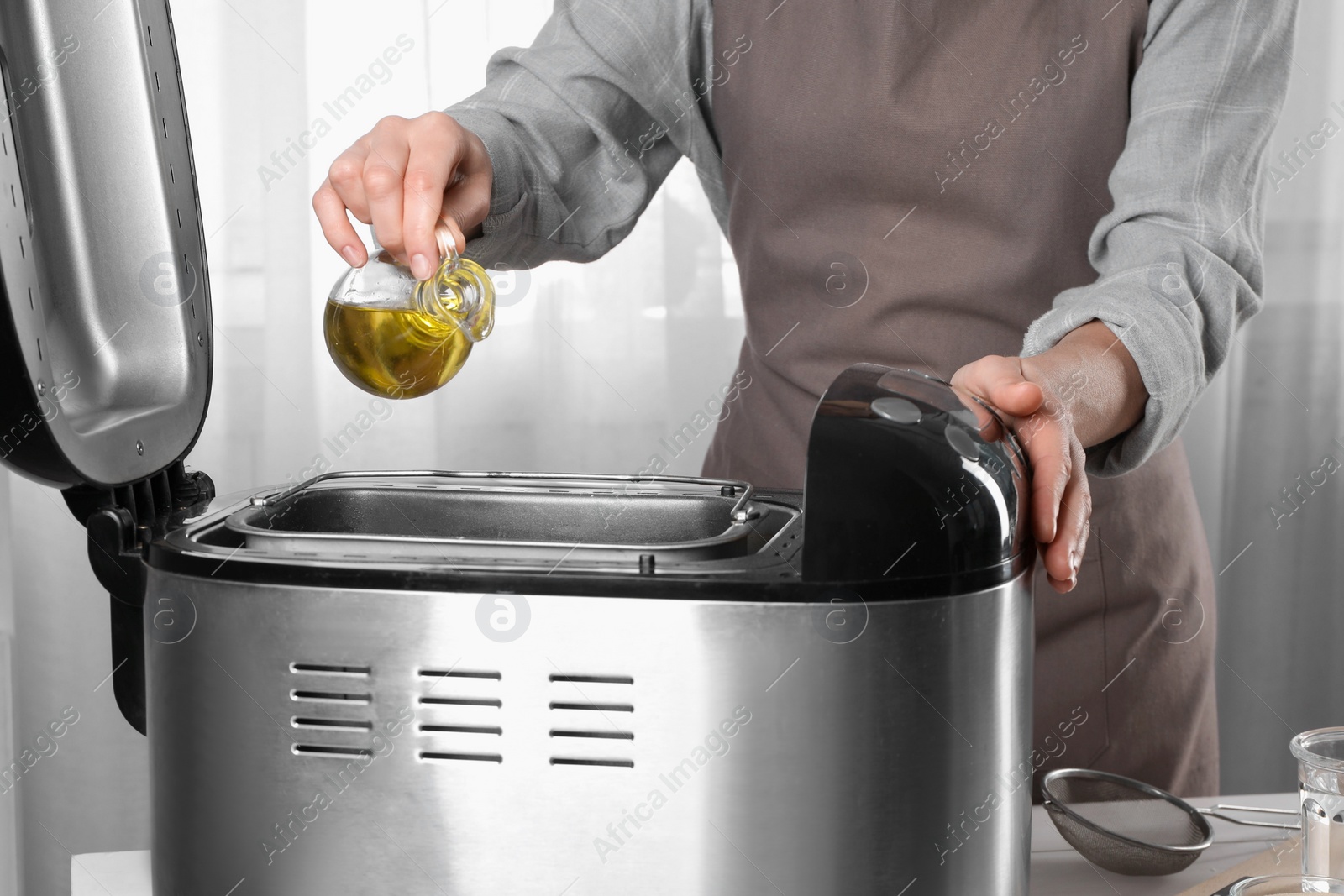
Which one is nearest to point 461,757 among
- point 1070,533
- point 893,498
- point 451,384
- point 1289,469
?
point 893,498

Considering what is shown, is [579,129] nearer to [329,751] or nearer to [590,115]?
[590,115]

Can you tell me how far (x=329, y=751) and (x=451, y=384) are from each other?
1.34m

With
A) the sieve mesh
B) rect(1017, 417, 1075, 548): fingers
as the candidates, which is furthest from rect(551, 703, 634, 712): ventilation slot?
the sieve mesh

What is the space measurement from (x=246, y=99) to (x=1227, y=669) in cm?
190

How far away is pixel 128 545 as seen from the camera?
609 millimetres

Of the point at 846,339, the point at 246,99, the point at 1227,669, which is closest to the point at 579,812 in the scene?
the point at 846,339

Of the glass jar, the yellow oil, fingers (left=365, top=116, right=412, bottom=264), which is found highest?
fingers (left=365, top=116, right=412, bottom=264)

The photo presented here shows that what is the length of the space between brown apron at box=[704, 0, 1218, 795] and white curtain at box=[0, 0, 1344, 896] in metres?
0.79

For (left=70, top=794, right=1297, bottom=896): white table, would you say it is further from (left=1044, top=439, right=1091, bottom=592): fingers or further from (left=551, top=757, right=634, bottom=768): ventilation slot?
(left=551, top=757, right=634, bottom=768): ventilation slot

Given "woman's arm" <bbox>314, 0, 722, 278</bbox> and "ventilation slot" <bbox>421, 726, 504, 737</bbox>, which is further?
"woman's arm" <bbox>314, 0, 722, 278</bbox>

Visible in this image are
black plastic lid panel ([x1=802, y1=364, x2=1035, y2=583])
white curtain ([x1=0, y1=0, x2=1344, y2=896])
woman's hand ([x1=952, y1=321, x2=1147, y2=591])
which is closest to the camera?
black plastic lid panel ([x1=802, y1=364, x2=1035, y2=583])

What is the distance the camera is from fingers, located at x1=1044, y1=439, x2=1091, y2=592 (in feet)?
1.95

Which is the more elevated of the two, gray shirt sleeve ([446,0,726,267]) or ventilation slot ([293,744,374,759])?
gray shirt sleeve ([446,0,726,267])

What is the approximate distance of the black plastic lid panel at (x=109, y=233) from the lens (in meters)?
0.62
